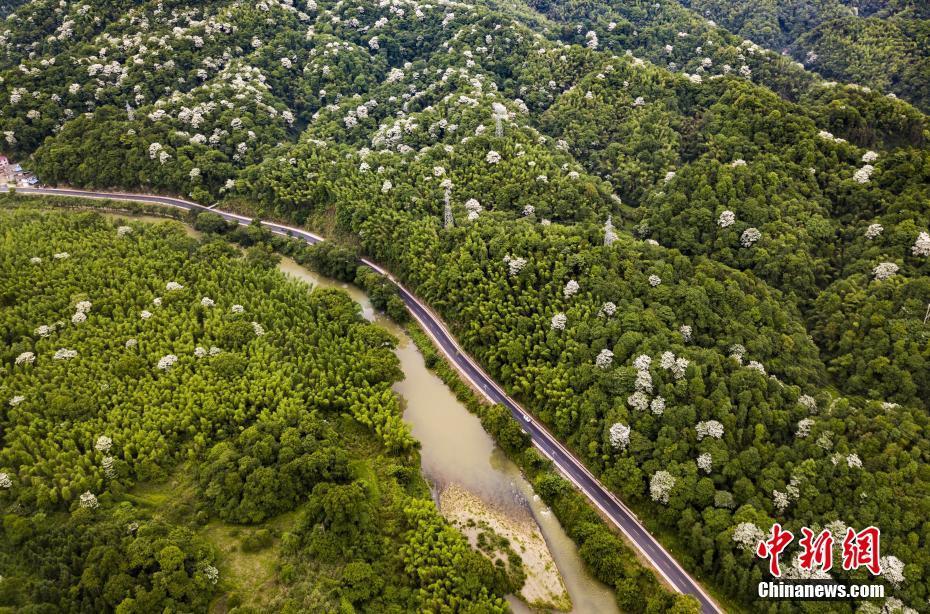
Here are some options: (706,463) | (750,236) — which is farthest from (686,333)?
(750,236)

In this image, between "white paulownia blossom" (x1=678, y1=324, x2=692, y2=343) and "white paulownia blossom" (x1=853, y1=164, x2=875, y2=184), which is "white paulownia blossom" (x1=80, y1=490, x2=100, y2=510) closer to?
"white paulownia blossom" (x1=678, y1=324, x2=692, y2=343)

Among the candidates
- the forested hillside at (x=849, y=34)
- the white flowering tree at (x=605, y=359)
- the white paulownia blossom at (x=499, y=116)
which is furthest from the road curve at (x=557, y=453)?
the forested hillside at (x=849, y=34)

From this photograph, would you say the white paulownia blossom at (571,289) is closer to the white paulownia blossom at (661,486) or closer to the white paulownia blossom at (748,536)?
the white paulownia blossom at (661,486)

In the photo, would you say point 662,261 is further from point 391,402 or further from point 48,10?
point 48,10

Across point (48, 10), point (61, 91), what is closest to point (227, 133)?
point (61, 91)

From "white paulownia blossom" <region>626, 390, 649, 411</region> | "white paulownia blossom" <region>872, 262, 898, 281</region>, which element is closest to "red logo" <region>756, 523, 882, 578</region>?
"white paulownia blossom" <region>626, 390, 649, 411</region>

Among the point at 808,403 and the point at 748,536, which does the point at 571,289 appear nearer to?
the point at 808,403
